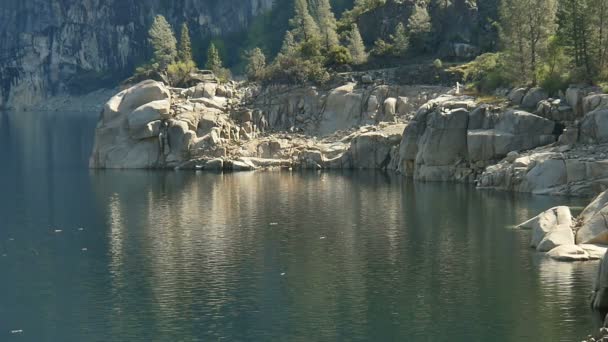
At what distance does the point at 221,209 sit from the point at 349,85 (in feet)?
168

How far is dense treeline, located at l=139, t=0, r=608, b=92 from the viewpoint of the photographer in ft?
405

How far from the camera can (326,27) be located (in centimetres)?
17038

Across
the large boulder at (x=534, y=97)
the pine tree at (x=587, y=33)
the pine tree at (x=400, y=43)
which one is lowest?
the large boulder at (x=534, y=97)

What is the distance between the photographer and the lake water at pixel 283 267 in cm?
6000

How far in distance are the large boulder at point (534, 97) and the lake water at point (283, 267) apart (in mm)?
13629

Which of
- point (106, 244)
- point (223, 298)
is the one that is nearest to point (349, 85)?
point (106, 244)

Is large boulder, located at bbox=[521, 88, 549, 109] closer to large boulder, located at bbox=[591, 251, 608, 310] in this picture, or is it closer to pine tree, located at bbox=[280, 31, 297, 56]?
pine tree, located at bbox=[280, 31, 297, 56]

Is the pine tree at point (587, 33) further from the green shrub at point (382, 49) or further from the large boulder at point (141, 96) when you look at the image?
the large boulder at point (141, 96)

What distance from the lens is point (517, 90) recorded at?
124312 millimetres

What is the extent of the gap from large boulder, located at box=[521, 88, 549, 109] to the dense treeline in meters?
1.12

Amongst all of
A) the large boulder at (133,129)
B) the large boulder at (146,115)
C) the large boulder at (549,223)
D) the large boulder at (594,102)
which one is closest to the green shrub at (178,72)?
the large boulder at (133,129)

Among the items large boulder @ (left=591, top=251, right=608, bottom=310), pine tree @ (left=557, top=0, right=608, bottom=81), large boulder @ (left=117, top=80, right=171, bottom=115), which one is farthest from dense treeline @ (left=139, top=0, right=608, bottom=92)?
large boulder @ (left=591, top=251, right=608, bottom=310)

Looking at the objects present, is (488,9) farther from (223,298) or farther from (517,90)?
(223,298)

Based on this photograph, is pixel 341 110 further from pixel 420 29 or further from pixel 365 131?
pixel 420 29
